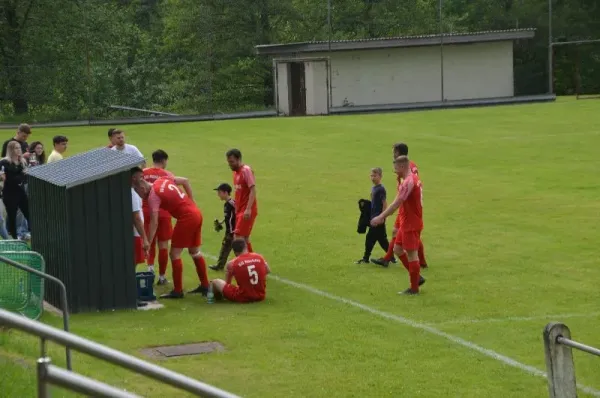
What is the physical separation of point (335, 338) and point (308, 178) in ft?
52.9

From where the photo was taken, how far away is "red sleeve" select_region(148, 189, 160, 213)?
14.3 meters

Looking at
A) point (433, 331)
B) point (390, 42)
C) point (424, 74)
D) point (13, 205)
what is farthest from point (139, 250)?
point (424, 74)

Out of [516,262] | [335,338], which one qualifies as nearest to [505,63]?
[516,262]

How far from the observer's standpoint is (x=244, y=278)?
14.1 metres

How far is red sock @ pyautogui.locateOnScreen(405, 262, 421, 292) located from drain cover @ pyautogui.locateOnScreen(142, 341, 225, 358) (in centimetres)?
329

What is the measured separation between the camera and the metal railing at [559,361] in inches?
321

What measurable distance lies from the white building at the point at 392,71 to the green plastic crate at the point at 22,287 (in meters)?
41.5

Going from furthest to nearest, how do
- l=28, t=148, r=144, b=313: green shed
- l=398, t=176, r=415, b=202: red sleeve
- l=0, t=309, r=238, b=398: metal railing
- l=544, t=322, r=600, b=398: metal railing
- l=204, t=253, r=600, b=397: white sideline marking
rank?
1. l=398, t=176, r=415, b=202: red sleeve
2. l=28, t=148, r=144, b=313: green shed
3. l=204, t=253, r=600, b=397: white sideline marking
4. l=544, t=322, r=600, b=398: metal railing
5. l=0, t=309, r=238, b=398: metal railing

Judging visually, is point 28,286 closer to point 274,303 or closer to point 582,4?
point 274,303

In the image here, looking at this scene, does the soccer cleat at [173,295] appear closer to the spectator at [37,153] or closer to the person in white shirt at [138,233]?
the person in white shirt at [138,233]

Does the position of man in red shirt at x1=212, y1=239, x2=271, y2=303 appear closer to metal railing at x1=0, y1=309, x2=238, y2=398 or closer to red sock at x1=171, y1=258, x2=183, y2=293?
red sock at x1=171, y1=258, x2=183, y2=293

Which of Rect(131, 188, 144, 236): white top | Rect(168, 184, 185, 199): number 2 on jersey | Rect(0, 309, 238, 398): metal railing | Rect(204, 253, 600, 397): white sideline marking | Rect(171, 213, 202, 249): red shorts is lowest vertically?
Rect(204, 253, 600, 397): white sideline marking

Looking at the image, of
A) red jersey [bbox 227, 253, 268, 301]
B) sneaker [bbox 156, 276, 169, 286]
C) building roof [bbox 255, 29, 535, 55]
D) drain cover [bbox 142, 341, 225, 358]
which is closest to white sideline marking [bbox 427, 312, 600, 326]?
red jersey [bbox 227, 253, 268, 301]

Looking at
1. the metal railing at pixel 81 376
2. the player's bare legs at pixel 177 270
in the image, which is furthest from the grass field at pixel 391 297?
the metal railing at pixel 81 376
